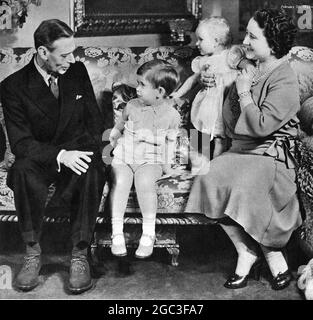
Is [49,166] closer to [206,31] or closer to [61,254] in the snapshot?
[61,254]

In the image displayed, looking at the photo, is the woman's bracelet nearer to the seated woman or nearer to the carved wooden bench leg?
the seated woman

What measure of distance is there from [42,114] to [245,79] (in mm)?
878

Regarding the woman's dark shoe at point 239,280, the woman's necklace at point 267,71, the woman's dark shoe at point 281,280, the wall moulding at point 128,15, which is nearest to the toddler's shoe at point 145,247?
the woman's dark shoe at point 239,280

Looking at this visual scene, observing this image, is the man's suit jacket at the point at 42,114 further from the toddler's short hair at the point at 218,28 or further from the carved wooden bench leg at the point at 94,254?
the toddler's short hair at the point at 218,28

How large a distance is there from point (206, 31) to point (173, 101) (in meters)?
0.35

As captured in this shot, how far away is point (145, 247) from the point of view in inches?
86.3

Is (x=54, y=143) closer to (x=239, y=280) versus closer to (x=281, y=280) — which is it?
(x=239, y=280)

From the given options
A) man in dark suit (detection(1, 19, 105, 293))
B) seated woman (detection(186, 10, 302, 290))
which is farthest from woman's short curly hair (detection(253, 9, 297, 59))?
man in dark suit (detection(1, 19, 105, 293))

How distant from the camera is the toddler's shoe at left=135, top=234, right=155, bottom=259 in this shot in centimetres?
219

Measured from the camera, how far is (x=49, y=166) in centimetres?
216

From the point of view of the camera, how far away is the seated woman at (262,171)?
6.87 feet
